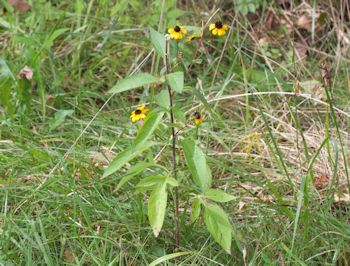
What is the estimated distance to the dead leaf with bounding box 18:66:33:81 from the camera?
104 inches

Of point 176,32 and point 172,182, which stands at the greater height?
point 176,32

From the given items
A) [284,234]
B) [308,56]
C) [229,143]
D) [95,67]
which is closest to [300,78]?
[308,56]

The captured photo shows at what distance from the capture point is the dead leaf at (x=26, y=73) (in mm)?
2633

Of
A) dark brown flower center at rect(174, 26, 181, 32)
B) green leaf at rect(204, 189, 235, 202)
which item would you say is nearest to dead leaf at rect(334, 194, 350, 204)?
green leaf at rect(204, 189, 235, 202)

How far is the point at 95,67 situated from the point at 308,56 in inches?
37.0

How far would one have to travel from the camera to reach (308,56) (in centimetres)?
311

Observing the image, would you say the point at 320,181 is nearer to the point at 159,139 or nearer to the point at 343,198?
the point at 343,198

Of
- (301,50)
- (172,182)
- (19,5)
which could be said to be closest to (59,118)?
(19,5)

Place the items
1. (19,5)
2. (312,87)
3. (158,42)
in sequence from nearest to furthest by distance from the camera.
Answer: (158,42) → (312,87) → (19,5)

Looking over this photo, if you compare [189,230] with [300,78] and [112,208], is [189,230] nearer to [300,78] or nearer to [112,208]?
[112,208]

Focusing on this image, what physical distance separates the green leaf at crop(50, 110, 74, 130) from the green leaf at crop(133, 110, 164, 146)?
93 cm

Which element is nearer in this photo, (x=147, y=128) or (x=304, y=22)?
(x=147, y=128)

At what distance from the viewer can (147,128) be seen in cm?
169

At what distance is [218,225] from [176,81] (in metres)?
0.38
